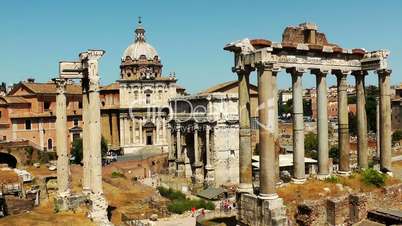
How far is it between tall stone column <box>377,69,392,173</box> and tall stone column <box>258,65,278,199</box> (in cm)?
862

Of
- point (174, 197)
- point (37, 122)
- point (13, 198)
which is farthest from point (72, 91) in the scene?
point (13, 198)

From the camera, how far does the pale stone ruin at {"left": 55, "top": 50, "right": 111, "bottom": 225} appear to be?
76.3ft

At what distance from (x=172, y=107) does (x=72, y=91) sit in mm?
14613

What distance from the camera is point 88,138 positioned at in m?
25.0

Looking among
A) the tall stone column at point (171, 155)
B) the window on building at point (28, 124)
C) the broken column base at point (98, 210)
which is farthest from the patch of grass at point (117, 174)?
the broken column base at point (98, 210)

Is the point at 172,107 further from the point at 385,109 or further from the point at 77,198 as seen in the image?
the point at 385,109

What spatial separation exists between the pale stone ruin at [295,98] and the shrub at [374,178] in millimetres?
1019

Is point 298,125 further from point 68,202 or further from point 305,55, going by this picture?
point 68,202

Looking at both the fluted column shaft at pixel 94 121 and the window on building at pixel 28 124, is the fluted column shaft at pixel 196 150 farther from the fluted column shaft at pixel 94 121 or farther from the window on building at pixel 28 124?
the fluted column shaft at pixel 94 121

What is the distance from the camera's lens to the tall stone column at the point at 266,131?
56.4 ft

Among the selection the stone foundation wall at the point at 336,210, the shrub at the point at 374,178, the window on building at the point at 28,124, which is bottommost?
the stone foundation wall at the point at 336,210

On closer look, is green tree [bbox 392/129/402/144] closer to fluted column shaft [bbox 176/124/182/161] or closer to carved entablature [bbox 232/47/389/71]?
fluted column shaft [bbox 176/124/182/161]

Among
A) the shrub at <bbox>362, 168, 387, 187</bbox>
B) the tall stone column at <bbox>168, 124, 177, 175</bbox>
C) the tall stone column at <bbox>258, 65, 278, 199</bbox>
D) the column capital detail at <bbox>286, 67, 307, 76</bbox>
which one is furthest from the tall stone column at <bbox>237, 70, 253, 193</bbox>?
the tall stone column at <bbox>168, 124, 177, 175</bbox>

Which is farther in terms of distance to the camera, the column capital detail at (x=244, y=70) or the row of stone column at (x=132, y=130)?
the row of stone column at (x=132, y=130)
